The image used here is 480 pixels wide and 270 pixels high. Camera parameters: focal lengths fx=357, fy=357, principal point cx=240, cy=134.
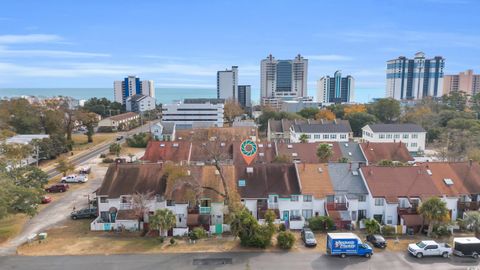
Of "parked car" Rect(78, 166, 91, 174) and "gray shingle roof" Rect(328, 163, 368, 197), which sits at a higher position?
"gray shingle roof" Rect(328, 163, 368, 197)


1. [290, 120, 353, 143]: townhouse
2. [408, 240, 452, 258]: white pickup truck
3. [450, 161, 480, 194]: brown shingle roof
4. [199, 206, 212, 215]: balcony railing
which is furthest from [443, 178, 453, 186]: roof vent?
[290, 120, 353, 143]: townhouse

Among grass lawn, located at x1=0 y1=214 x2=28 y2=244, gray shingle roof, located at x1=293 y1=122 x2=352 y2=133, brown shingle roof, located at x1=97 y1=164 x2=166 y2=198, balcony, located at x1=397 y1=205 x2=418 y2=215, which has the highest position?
gray shingle roof, located at x1=293 y1=122 x2=352 y2=133

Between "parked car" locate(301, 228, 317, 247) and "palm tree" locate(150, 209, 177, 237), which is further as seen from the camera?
"palm tree" locate(150, 209, 177, 237)

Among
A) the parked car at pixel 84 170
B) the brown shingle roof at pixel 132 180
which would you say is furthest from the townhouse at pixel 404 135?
the parked car at pixel 84 170

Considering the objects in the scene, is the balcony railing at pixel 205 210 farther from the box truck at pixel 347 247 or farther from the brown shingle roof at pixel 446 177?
the brown shingle roof at pixel 446 177

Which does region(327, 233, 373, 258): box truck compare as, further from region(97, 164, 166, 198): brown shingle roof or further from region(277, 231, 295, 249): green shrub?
region(97, 164, 166, 198): brown shingle roof

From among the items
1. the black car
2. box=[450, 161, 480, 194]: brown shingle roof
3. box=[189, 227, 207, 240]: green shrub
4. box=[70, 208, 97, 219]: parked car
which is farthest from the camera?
box=[70, 208, 97, 219]: parked car
